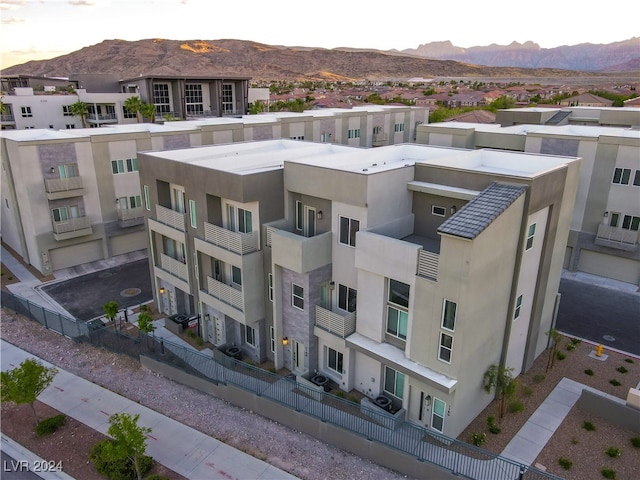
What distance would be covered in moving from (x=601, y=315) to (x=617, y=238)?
6782 mm

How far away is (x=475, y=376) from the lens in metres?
→ 17.3

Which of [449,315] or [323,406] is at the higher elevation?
[449,315]

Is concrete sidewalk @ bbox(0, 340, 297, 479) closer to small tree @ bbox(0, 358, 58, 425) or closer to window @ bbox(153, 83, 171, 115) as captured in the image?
small tree @ bbox(0, 358, 58, 425)

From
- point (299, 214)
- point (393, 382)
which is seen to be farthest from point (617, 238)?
point (299, 214)

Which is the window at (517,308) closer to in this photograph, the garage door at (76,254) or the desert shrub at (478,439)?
the desert shrub at (478,439)

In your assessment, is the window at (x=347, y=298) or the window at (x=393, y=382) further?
the window at (x=347, y=298)

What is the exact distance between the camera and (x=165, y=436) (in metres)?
17.8

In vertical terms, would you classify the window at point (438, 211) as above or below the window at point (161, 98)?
below

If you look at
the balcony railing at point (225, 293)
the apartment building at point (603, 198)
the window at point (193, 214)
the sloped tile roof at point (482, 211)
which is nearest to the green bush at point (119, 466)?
the balcony railing at point (225, 293)

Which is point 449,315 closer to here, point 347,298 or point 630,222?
point 347,298

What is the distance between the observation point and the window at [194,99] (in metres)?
68.9

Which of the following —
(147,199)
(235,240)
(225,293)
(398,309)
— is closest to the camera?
(398,309)

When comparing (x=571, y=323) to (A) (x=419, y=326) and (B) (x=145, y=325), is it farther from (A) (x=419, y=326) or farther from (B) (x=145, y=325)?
(B) (x=145, y=325)

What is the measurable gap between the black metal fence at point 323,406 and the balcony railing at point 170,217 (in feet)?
19.3
